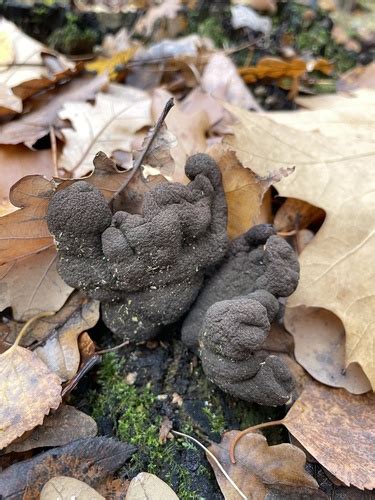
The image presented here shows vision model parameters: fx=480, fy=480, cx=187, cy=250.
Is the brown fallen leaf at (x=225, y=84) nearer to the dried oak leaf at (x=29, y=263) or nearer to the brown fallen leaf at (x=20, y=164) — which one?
the brown fallen leaf at (x=20, y=164)

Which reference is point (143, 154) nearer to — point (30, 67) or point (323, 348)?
point (323, 348)

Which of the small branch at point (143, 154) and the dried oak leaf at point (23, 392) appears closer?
the dried oak leaf at point (23, 392)

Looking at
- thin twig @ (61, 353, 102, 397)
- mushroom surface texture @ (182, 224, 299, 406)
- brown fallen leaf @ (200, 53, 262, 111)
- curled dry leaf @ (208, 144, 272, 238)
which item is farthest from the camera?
brown fallen leaf @ (200, 53, 262, 111)

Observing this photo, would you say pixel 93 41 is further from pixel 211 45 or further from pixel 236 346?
pixel 236 346

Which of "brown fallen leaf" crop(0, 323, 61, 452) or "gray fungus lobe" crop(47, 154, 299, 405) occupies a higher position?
"gray fungus lobe" crop(47, 154, 299, 405)

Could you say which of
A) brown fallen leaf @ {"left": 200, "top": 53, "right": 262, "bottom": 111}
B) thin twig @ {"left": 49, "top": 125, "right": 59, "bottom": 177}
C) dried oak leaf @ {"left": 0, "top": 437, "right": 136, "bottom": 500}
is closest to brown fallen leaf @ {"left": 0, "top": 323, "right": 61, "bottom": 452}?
dried oak leaf @ {"left": 0, "top": 437, "right": 136, "bottom": 500}

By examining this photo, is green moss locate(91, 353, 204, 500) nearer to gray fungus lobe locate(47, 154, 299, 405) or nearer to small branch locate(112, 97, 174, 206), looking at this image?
gray fungus lobe locate(47, 154, 299, 405)

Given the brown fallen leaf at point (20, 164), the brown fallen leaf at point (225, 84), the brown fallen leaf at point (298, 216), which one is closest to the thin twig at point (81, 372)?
the brown fallen leaf at point (20, 164)

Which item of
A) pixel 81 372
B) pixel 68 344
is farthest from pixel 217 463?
pixel 68 344

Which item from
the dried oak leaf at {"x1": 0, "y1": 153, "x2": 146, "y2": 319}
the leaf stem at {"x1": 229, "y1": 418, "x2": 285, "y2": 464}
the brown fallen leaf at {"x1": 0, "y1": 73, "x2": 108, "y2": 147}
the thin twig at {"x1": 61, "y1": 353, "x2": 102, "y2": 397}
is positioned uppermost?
the brown fallen leaf at {"x1": 0, "y1": 73, "x2": 108, "y2": 147}
